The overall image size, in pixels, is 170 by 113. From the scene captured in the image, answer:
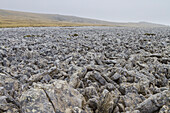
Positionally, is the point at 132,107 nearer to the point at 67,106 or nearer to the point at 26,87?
the point at 67,106

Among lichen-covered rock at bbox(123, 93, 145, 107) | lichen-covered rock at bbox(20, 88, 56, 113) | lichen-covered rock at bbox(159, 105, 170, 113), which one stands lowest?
lichen-covered rock at bbox(123, 93, 145, 107)

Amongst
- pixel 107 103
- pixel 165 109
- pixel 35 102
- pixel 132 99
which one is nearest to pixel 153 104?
pixel 165 109

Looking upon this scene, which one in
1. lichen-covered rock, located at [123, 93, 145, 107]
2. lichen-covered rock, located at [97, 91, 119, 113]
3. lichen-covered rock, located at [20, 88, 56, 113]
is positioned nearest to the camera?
lichen-covered rock, located at [20, 88, 56, 113]

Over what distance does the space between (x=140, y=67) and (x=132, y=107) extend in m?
3.87

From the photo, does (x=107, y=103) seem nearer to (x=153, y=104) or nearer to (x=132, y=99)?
(x=132, y=99)

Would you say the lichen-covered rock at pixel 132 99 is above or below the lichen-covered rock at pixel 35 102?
below

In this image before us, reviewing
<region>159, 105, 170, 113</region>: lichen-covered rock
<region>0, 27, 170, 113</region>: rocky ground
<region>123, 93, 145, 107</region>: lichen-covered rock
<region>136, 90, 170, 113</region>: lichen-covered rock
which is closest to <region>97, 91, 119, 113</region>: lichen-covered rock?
<region>0, 27, 170, 113</region>: rocky ground

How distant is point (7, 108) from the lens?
3.71m

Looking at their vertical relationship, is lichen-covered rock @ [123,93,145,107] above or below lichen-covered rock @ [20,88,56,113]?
below

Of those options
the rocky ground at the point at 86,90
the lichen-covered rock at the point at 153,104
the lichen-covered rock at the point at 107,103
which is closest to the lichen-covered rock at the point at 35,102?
the rocky ground at the point at 86,90

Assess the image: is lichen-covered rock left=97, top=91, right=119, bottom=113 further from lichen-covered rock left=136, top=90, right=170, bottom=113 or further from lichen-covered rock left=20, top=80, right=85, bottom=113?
lichen-covered rock left=136, top=90, right=170, bottom=113

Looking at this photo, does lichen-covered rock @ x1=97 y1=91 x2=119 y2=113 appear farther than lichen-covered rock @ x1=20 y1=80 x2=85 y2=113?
Yes

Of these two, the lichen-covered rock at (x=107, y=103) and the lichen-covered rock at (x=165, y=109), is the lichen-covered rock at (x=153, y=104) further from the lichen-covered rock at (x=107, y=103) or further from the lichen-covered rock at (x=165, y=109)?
the lichen-covered rock at (x=107, y=103)

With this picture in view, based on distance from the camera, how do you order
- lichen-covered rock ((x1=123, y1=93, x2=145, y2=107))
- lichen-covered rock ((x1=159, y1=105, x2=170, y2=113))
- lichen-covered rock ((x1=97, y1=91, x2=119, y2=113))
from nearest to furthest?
lichen-covered rock ((x1=159, y1=105, x2=170, y2=113))
lichen-covered rock ((x1=97, y1=91, x2=119, y2=113))
lichen-covered rock ((x1=123, y1=93, x2=145, y2=107))
